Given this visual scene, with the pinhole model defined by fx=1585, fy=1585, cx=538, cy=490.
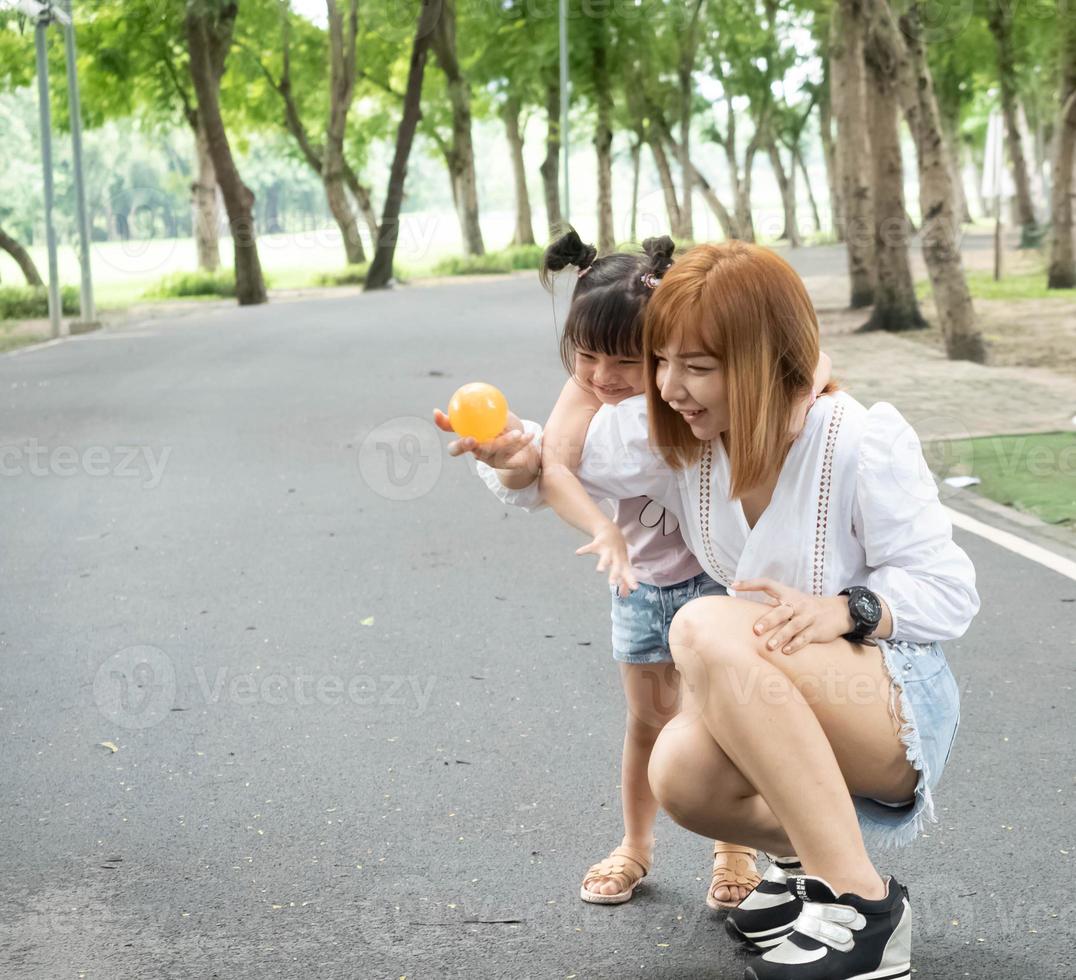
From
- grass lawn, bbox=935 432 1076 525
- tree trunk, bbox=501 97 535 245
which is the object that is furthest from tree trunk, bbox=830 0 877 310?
tree trunk, bbox=501 97 535 245

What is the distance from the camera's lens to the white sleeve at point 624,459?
3262 millimetres

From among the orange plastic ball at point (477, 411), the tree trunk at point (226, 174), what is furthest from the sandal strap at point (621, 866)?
the tree trunk at point (226, 174)

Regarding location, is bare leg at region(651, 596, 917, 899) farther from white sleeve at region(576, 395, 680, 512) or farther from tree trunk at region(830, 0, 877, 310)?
tree trunk at region(830, 0, 877, 310)

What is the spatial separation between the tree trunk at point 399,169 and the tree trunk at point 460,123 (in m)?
3.84

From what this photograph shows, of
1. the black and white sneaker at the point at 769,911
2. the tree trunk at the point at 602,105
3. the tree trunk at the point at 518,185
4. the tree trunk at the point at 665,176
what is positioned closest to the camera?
the black and white sneaker at the point at 769,911

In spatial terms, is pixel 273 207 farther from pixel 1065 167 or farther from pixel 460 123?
pixel 1065 167

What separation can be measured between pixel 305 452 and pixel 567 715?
6166 millimetres

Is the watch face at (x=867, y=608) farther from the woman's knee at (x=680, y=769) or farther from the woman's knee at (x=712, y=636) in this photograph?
the woman's knee at (x=680, y=769)

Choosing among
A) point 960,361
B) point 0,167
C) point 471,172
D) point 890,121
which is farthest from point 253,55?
point 960,361

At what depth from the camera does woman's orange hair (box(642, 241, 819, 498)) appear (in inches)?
116

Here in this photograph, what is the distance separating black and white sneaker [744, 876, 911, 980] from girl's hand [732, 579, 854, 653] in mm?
458

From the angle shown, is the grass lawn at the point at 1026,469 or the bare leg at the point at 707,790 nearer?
the bare leg at the point at 707,790

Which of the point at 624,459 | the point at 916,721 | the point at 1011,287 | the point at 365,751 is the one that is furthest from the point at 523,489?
the point at 1011,287

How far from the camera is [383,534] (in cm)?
834
